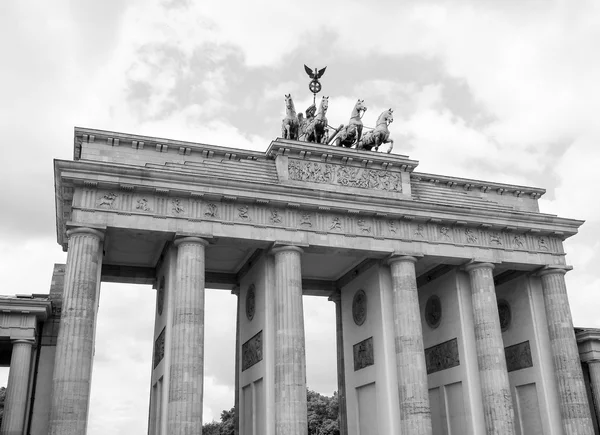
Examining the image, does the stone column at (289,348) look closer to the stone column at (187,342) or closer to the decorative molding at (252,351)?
the decorative molding at (252,351)

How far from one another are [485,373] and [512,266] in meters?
5.73

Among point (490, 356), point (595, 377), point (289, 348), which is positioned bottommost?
point (595, 377)

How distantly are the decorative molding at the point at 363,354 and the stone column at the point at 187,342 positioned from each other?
29.7ft

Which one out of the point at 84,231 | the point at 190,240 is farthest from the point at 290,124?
the point at 84,231

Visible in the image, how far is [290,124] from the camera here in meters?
29.7

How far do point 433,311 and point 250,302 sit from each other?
9.75m

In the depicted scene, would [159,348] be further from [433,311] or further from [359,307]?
[433,311]

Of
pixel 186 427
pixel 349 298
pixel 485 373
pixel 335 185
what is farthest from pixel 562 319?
pixel 186 427

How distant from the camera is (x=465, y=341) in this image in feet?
96.6

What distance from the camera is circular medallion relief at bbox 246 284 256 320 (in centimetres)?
2914

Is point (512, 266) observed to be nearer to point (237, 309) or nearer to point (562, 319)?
point (562, 319)

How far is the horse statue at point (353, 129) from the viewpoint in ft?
102

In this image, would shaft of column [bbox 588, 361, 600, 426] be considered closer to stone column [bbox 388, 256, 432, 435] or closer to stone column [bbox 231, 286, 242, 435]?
stone column [bbox 388, 256, 432, 435]

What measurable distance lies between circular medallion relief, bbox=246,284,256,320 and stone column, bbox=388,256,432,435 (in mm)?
6528
